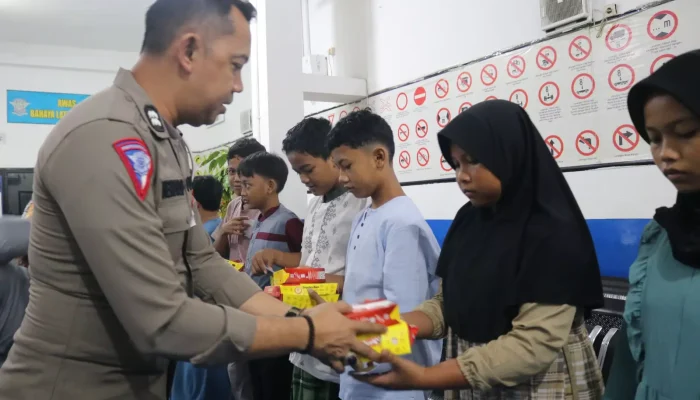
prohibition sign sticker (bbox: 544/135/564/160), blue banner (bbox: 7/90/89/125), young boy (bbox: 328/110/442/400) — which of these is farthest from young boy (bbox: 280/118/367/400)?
blue banner (bbox: 7/90/89/125)

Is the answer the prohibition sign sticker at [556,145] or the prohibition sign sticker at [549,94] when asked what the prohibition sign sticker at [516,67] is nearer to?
the prohibition sign sticker at [549,94]

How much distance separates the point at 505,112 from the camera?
55.0 inches

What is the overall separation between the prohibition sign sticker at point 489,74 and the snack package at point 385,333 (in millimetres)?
2104

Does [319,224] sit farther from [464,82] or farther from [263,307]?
[464,82]

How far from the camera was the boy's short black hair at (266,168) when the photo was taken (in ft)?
9.25

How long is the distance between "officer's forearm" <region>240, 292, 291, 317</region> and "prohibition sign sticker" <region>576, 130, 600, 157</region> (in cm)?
177

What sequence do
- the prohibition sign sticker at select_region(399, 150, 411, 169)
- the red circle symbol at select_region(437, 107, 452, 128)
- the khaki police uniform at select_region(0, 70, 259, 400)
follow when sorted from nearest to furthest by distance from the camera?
1. the khaki police uniform at select_region(0, 70, 259, 400)
2. the red circle symbol at select_region(437, 107, 452, 128)
3. the prohibition sign sticker at select_region(399, 150, 411, 169)

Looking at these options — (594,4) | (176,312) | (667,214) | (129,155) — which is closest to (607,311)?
(667,214)

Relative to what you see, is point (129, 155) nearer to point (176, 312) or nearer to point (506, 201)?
point (176, 312)

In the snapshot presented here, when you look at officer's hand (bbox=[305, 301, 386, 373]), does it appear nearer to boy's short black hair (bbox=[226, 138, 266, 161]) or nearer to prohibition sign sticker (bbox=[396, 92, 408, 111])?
boy's short black hair (bbox=[226, 138, 266, 161])

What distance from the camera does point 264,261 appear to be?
2477 mm

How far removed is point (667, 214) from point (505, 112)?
43 centimetres

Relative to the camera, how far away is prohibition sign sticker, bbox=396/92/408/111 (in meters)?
3.77

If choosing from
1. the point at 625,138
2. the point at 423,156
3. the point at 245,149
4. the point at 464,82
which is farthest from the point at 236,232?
the point at 625,138
